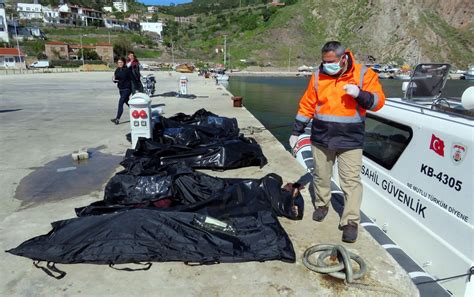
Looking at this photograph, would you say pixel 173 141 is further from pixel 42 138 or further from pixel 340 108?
pixel 340 108

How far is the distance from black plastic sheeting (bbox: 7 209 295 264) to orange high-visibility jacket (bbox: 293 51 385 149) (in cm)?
111

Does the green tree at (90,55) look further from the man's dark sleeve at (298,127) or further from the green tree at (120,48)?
the man's dark sleeve at (298,127)

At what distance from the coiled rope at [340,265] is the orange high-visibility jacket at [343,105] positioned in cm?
104

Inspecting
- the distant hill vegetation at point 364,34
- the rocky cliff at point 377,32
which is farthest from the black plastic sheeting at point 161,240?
the rocky cliff at point 377,32

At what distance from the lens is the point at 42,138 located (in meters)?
8.15

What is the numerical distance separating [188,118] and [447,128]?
Result: 6.23m

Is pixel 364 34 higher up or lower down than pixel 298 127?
higher up

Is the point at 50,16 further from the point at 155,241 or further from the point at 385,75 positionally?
the point at 155,241

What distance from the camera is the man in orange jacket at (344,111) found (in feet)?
10.7

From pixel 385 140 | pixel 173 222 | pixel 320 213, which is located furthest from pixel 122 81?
pixel 320 213

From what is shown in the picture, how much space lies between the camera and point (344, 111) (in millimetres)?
3404

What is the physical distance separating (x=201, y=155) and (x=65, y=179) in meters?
2.22

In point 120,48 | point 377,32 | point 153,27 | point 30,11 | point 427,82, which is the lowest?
point 427,82

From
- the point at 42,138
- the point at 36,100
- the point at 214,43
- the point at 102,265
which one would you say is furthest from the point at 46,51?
the point at 102,265
